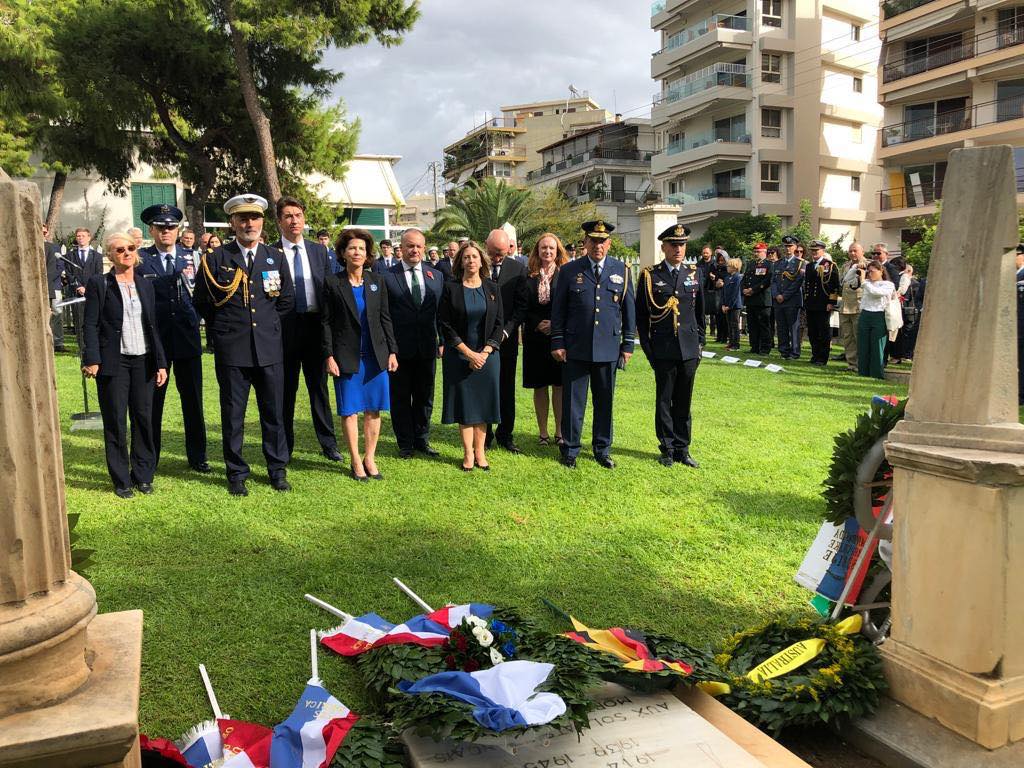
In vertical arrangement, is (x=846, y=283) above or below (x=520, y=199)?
below

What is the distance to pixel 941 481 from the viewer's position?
2779 mm

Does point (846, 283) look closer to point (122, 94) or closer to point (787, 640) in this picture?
point (787, 640)

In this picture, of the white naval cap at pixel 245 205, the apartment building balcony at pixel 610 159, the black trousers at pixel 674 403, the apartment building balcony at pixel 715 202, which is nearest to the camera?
the white naval cap at pixel 245 205

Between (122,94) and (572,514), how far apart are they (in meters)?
17.4

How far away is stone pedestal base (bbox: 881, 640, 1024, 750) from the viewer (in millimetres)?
2668

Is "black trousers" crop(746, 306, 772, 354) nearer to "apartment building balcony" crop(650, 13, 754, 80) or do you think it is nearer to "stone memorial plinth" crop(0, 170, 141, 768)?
"stone memorial plinth" crop(0, 170, 141, 768)

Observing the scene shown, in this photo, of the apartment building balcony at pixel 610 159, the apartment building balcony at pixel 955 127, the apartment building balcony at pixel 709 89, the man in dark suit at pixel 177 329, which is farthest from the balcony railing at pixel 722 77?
the man in dark suit at pixel 177 329

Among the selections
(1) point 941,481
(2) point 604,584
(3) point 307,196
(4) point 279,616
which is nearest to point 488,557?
(2) point 604,584

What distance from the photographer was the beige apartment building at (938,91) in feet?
103

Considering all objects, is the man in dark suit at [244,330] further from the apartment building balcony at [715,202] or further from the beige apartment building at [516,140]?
the beige apartment building at [516,140]

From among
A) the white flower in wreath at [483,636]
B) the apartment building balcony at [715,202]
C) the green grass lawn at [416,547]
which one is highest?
the apartment building balcony at [715,202]

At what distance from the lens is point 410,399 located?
741 cm

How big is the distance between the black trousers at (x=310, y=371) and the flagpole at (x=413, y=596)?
2855mm

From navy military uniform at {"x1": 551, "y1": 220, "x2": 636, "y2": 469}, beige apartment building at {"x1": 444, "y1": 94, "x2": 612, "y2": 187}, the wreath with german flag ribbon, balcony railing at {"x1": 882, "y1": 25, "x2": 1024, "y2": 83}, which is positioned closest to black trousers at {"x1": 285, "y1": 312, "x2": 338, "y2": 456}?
navy military uniform at {"x1": 551, "y1": 220, "x2": 636, "y2": 469}
